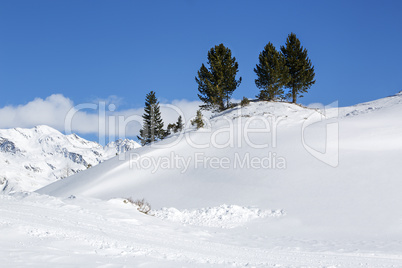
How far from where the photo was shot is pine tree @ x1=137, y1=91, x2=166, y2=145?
52.8 metres

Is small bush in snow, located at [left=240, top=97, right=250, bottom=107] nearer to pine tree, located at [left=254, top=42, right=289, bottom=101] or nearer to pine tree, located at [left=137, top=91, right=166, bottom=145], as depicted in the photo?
pine tree, located at [left=254, top=42, right=289, bottom=101]

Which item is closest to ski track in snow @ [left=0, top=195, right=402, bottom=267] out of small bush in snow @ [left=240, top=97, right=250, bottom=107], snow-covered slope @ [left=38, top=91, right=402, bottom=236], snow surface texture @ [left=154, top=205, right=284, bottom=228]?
snow surface texture @ [left=154, top=205, right=284, bottom=228]

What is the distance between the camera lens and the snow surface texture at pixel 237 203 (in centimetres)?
709

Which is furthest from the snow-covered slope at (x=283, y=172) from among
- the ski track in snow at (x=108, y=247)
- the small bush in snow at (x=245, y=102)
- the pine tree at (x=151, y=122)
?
the pine tree at (x=151, y=122)

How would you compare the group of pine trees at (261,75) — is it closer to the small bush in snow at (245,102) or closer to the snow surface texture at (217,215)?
the small bush in snow at (245,102)

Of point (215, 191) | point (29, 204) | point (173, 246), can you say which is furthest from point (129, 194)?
point (173, 246)

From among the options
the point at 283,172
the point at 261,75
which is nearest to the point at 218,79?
the point at 261,75

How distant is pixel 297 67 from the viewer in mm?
44531

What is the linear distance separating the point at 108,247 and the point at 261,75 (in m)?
38.5

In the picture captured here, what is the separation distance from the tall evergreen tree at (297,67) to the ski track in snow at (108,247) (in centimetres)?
3822

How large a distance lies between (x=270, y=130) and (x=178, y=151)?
311 inches

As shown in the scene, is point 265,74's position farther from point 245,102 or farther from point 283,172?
point 283,172

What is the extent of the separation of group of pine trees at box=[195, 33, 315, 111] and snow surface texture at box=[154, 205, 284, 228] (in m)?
25.8

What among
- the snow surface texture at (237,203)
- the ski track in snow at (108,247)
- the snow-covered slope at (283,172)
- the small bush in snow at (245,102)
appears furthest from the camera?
the small bush in snow at (245,102)
